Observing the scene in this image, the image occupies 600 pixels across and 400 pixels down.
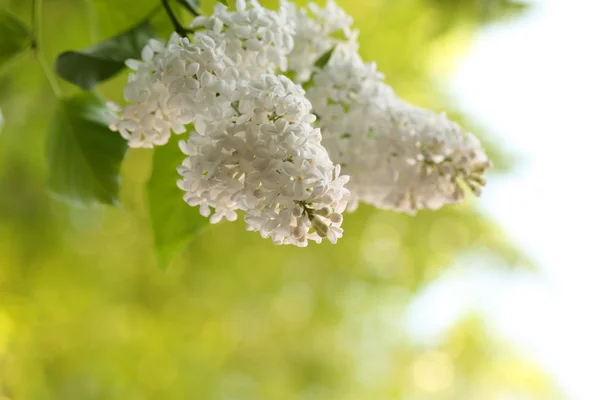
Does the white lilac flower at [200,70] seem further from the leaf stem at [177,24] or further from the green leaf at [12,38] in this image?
the green leaf at [12,38]

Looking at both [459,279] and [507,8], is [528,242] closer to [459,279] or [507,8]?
[459,279]

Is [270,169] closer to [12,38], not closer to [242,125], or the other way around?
[242,125]

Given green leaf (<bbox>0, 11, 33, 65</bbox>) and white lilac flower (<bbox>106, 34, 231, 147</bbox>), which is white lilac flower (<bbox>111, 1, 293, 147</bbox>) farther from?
green leaf (<bbox>0, 11, 33, 65</bbox>)

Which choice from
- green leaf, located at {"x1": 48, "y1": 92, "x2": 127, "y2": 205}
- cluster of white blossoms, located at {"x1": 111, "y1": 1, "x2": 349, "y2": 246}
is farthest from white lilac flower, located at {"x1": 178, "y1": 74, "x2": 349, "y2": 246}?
green leaf, located at {"x1": 48, "y1": 92, "x2": 127, "y2": 205}

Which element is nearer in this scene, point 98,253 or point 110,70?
point 110,70

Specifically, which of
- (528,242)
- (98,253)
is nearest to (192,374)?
(98,253)

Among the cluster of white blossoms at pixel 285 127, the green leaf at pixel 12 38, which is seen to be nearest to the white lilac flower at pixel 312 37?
the cluster of white blossoms at pixel 285 127
